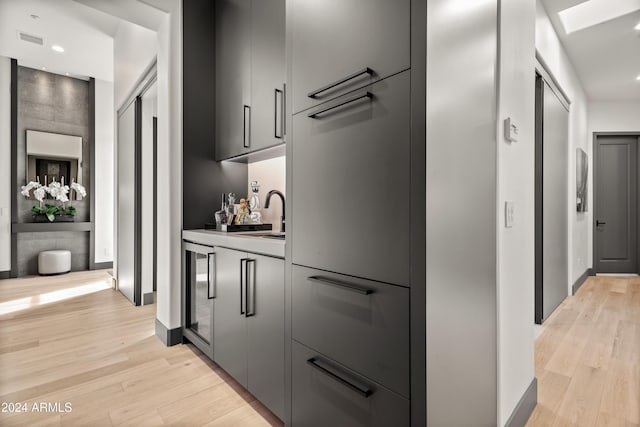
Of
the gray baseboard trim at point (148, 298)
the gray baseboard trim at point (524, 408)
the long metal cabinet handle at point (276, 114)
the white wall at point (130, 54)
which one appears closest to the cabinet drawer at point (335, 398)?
the gray baseboard trim at point (524, 408)

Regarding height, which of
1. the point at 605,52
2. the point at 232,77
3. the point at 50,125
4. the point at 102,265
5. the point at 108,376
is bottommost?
the point at 108,376

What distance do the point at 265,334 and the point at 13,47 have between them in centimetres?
599

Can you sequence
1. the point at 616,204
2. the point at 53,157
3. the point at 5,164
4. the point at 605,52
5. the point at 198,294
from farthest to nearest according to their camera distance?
the point at 616,204
the point at 53,157
the point at 5,164
the point at 605,52
the point at 198,294

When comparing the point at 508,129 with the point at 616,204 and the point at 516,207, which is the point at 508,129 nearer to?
the point at 516,207

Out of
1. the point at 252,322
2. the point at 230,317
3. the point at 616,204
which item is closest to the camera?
the point at 252,322

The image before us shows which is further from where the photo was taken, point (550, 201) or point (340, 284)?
point (550, 201)

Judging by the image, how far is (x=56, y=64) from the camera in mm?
5414

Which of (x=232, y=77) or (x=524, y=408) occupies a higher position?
(x=232, y=77)

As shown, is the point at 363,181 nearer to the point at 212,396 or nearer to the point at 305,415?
the point at 305,415

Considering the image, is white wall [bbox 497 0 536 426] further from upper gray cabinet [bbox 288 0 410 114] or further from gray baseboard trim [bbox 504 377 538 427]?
upper gray cabinet [bbox 288 0 410 114]

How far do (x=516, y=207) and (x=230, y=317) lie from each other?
1.64 metres

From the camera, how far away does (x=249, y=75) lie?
7.86 feet

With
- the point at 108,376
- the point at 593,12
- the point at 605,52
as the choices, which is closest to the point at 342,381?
the point at 108,376

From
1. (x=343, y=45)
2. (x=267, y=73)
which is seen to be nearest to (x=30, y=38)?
(x=267, y=73)
